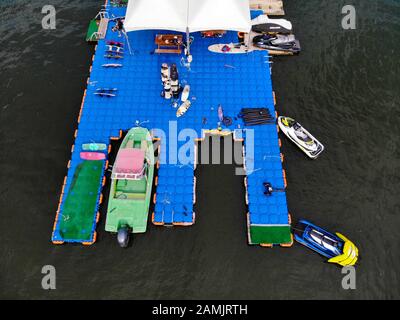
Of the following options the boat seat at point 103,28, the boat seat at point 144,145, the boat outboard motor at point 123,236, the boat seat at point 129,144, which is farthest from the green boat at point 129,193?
the boat seat at point 103,28

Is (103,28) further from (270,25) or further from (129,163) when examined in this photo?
(129,163)

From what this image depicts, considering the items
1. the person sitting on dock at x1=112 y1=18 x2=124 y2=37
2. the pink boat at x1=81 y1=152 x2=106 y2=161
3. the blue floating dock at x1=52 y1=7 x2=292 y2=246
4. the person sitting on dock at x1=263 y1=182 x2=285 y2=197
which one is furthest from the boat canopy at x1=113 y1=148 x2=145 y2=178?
the person sitting on dock at x1=112 y1=18 x2=124 y2=37

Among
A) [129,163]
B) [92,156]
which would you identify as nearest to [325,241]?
[129,163]

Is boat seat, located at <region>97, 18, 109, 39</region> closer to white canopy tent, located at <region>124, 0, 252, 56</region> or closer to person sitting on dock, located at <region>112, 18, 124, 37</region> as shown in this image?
person sitting on dock, located at <region>112, 18, 124, 37</region>

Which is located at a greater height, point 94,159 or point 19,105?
point 19,105
